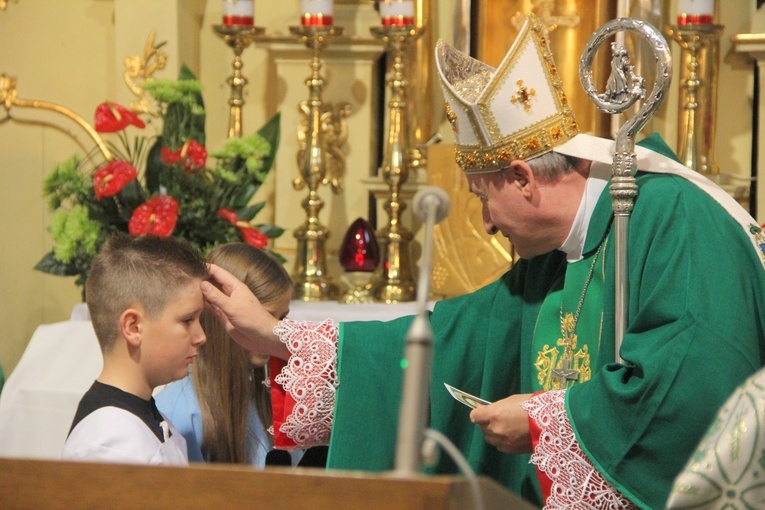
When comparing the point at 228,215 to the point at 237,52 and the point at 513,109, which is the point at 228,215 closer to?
the point at 237,52

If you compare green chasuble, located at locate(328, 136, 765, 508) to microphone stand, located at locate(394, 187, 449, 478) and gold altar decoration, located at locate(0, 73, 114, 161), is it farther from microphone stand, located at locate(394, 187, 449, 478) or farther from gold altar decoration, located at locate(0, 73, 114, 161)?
gold altar decoration, located at locate(0, 73, 114, 161)

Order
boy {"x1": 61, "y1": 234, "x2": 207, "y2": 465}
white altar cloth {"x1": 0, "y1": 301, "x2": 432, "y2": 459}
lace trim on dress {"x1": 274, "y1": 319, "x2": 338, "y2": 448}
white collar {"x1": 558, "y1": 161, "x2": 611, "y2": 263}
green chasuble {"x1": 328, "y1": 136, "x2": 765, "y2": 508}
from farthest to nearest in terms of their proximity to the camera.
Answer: white altar cloth {"x1": 0, "y1": 301, "x2": 432, "y2": 459}
lace trim on dress {"x1": 274, "y1": 319, "x2": 338, "y2": 448}
white collar {"x1": 558, "y1": 161, "x2": 611, "y2": 263}
boy {"x1": 61, "y1": 234, "x2": 207, "y2": 465}
green chasuble {"x1": 328, "y1": 136, "x2": 765, "y2": 508}

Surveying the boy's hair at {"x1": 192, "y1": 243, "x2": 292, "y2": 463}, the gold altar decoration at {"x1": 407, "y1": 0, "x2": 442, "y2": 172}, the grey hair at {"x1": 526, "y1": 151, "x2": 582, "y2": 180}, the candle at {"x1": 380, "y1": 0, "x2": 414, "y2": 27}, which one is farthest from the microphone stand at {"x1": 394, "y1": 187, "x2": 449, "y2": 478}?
the gold altar decoration at {"x1": 407, "y1": 0, "x2": 442, "y2": 172}

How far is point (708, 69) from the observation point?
4727mm

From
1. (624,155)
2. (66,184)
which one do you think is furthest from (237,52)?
(624,155)

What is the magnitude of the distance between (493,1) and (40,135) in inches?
87.1

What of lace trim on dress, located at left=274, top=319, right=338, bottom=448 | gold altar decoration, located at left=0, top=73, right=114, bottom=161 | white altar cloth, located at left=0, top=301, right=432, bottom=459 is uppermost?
gold altar decoration, located at left=0, top=73, right=114, bottom=161

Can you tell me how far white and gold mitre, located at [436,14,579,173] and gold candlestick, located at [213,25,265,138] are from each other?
1.87m

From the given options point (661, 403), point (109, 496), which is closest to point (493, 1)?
point (661, 403)

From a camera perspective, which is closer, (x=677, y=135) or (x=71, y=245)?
(x=71, y=245)

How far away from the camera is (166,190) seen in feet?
13.9

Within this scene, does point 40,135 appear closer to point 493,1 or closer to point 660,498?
point 493,1

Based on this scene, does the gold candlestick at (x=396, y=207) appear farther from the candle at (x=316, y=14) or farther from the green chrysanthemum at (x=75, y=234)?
the green chrysanthemum at (x=75, y=234)

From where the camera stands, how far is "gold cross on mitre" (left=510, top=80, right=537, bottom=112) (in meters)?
2.90
